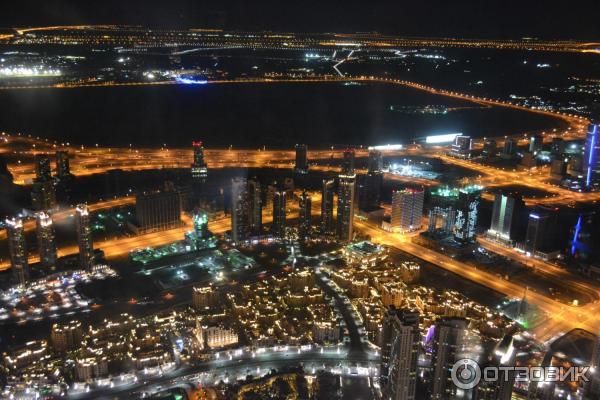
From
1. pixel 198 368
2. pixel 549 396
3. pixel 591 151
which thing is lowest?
pixel 198 368

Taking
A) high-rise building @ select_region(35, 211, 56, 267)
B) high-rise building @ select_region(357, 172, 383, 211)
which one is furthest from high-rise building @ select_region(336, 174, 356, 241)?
high-rise building @ select_region(35, 211, 56, 267)

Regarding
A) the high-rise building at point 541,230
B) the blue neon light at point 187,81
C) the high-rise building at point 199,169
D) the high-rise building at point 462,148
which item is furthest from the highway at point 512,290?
the blue neon light at point 187,81

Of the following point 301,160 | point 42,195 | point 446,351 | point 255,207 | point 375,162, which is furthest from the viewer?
point 301,160

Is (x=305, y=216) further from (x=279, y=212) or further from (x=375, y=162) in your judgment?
(x=375, y=162)

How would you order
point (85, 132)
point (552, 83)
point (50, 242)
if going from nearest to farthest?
point (50, 242), point (85, 132), point (552, 83)

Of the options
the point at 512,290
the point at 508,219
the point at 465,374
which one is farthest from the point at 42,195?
the point at 508,219

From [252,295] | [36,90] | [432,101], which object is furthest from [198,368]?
[432,101]

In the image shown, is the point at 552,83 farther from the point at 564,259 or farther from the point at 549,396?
the point at 549,396
